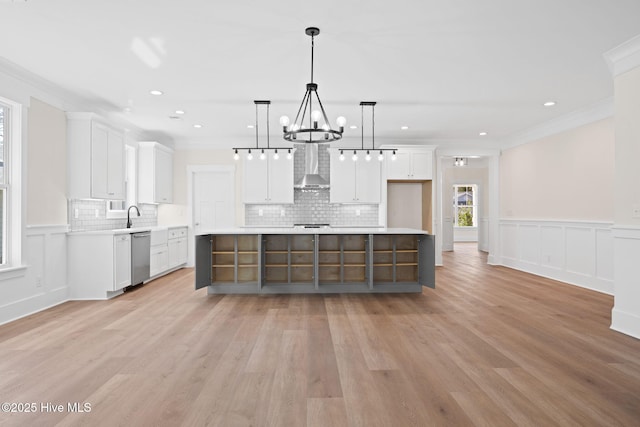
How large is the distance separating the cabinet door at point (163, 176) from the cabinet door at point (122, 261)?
1865 millimetres

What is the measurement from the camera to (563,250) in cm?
601

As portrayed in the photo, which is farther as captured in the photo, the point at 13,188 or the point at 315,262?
the point at 315,262

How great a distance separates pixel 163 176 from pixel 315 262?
3890mm

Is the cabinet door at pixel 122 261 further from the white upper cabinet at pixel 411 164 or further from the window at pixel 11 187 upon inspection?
the white upper cabinet at pixel 411 164

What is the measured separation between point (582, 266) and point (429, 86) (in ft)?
12.3

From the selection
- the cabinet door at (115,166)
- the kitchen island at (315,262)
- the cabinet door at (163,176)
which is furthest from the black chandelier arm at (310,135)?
the cabinet door at (163,176)

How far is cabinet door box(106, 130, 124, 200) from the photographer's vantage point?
209 inches

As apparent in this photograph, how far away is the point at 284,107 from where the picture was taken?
5355 mm

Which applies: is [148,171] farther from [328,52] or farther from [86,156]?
[328,52]

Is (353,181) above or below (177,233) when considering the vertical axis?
above

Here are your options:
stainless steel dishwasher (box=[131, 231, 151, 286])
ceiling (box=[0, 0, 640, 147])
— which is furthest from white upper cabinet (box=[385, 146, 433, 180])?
stainless steel dishwasher (box=[131, 231, 151, 286])

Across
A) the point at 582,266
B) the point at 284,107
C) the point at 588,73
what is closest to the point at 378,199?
the point at 284,107

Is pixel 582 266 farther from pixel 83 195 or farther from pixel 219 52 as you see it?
pixel 83 195

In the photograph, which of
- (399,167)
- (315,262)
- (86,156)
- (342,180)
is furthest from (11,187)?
(399,167)
